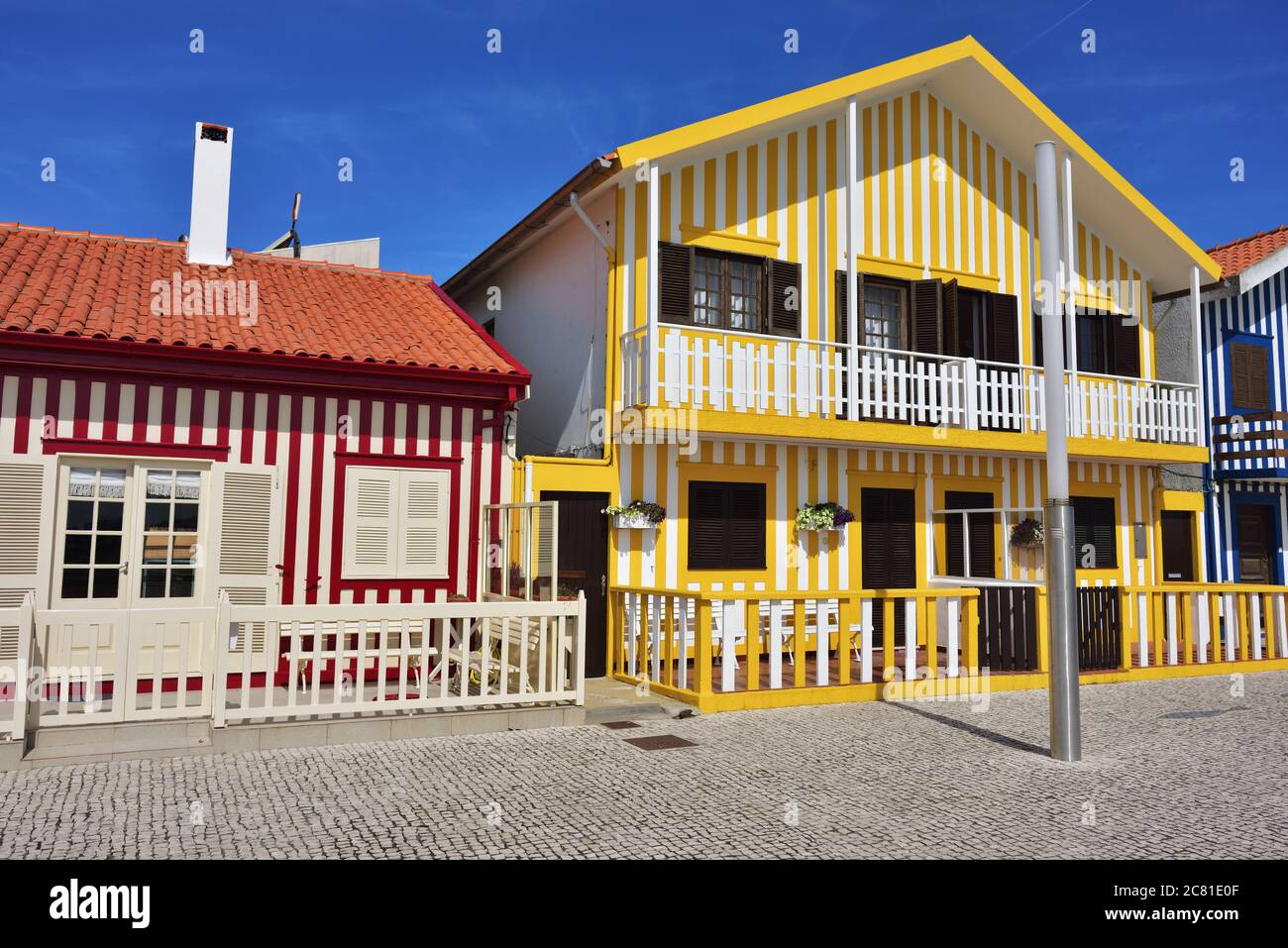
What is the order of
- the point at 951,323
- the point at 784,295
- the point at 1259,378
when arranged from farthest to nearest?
the point at 1259,378 → the point at 951,323 → the point at 784,295

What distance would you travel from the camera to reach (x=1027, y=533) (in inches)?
537

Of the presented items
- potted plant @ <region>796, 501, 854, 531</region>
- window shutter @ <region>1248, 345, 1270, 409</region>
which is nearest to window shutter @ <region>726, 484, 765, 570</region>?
potted plant @ <region>796, 501, 854, 531</region>

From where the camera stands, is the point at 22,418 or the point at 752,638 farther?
the point at 752,638

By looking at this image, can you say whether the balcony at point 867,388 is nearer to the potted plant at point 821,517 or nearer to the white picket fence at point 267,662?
the potted plant at point 821,517

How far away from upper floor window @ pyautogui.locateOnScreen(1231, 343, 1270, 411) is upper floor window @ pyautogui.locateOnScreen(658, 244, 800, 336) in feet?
30.4

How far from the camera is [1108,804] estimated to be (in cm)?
591

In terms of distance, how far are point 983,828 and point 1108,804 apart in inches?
43.4

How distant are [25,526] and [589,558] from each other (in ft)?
17.9

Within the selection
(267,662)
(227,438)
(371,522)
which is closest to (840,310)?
(371,522)

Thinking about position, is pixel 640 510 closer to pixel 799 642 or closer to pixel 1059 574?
pixel 799 642

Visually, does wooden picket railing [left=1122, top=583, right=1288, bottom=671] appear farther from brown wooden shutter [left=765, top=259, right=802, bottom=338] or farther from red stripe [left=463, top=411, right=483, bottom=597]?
red stripe [left=463, top=411, right=483, bottom=597]

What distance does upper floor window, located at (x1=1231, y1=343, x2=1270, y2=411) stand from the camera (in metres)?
16.6

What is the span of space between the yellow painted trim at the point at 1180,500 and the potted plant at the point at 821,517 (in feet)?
20.3
